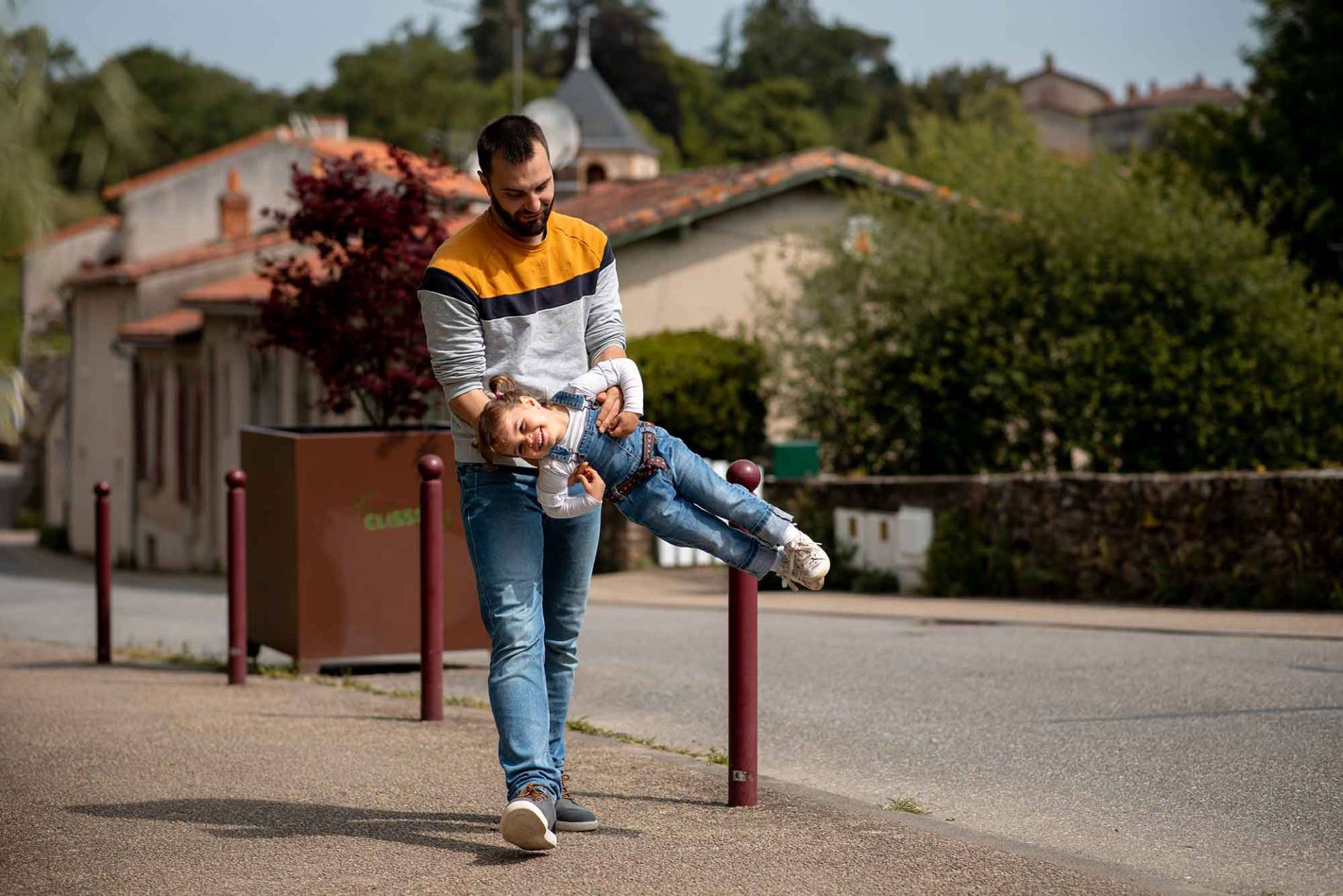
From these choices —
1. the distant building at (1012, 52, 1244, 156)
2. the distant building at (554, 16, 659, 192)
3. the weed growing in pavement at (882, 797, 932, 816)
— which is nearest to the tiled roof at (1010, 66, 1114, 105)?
the distant building at (1012, 52, 1244, 156)

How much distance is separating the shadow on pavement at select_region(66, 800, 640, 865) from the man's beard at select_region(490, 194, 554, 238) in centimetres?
174

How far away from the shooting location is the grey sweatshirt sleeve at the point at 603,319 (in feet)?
16.3

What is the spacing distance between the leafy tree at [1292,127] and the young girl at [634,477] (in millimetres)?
25218

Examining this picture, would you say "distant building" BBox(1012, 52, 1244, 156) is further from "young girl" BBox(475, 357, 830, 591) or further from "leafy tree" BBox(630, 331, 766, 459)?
"young girl" BBox(475, 357, 830, 591)

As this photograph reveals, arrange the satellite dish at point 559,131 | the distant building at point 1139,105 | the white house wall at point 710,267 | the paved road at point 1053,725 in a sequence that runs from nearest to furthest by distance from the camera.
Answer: the paved road at point 1053,725
the white house wall at point 710,267
the satellite dish at point 559,131
the distant building at point 1139,105

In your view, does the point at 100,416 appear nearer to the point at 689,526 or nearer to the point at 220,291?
the point at 220,291

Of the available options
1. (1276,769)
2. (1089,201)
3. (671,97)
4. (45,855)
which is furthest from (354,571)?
(671,97)

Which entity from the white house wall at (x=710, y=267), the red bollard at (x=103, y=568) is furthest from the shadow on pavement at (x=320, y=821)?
the white house wall at (x=710, y=267)

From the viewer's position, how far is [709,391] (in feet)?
63.7

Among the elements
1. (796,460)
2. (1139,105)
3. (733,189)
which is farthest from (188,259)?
(1139,105)

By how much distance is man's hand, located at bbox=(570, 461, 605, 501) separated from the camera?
4688mm

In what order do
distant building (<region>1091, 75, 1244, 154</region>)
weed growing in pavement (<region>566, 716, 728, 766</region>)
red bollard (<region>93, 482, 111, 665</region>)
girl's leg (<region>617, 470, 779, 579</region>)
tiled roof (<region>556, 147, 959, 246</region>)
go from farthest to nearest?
distant building (<region>1091, 75, 1244, 154</region>) < tiled roof (<region>556, 147, 959, 246</region>) < red bollard (<region>93, 482, 111, 665</region>) < weed growing in pavement (<region>566, 716, 728, 766</region>) < girl's leg (<region>617, 470, 779, 579</region>)

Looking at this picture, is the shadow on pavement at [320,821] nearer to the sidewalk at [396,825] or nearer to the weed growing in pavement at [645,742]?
the sidewalk at [396,825]

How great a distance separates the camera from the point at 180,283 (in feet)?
103
